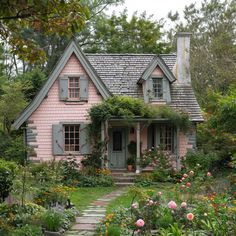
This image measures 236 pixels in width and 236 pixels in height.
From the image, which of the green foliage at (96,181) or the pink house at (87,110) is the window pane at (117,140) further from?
the green foliage at (96,181)

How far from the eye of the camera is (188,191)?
1167 centimetres

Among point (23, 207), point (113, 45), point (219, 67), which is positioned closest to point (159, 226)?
point (23, 207)

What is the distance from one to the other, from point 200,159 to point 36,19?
15853mm

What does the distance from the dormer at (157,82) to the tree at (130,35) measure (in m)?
15.2

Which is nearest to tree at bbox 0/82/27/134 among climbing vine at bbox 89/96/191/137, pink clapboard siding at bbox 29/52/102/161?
pink clapboard siding at bbox 29/52/102/161

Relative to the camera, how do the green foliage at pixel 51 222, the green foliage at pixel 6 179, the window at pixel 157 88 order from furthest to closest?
the window at pixel 157 88
the green foliage at pixel 6 179
the green foliage at pixel 51 222

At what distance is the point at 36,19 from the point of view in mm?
7648

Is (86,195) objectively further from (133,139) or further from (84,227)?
(133,139)

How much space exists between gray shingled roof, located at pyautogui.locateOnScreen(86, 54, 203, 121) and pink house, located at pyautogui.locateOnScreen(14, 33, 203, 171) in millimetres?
48

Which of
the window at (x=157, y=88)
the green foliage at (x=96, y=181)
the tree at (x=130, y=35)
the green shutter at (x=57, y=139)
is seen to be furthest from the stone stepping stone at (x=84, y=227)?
the tree at (x=130, y=35)

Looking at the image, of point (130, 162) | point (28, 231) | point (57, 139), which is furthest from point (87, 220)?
point (130, 162)

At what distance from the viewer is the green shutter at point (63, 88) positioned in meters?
23.1

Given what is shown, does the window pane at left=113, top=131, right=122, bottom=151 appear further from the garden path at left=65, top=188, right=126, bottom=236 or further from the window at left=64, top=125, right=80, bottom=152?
the garden path at left=65, top=188, right=126, bottom=236

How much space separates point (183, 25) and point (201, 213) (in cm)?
3408
